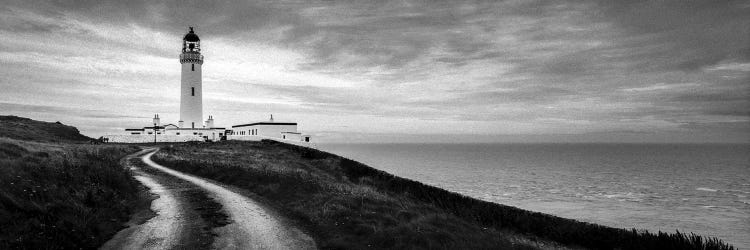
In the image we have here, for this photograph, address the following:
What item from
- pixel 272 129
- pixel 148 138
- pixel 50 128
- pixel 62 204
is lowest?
pixel 62 204

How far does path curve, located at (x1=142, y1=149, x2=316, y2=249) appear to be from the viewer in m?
11.5

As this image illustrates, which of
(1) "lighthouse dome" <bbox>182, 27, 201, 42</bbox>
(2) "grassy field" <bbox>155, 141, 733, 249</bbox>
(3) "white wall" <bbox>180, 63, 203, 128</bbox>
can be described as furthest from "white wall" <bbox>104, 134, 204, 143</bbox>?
(2) "grassy field" <bbox>155, 141, 733, 249</bbox>

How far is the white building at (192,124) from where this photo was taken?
82875mm

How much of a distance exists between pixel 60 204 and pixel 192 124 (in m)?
77.3

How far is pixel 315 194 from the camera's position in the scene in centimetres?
1859

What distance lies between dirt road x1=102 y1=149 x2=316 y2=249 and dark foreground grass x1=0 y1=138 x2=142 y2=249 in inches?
30.5

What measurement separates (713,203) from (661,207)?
5.49 meters

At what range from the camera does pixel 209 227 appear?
43.4ft

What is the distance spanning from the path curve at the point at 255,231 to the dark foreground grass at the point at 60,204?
329 cm

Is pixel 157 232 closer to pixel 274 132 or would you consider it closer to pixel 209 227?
pixel 209 227

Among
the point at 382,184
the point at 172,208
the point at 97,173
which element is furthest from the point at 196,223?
the point at 382,184

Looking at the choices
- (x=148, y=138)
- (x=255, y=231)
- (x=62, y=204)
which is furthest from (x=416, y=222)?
(x=148, y=138)

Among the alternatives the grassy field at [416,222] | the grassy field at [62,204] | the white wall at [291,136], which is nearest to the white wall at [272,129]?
the white wall at [291,136]

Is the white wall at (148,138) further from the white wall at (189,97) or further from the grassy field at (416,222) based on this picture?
the grassy field at (416,222)
